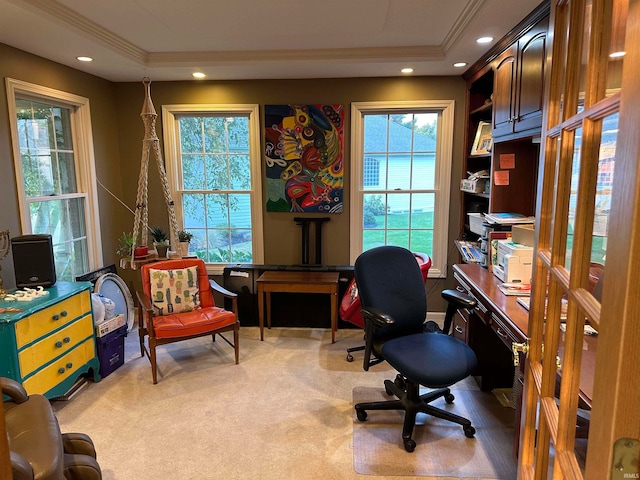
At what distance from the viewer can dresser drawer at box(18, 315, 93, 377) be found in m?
2.36

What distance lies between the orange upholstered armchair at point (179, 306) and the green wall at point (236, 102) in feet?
3.26

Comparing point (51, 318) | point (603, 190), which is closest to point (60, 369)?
point (51, 318)

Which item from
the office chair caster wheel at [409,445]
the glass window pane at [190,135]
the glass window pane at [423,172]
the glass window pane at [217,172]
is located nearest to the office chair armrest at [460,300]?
the office chair caster wheel at [409,445]

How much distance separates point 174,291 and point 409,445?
2.08m

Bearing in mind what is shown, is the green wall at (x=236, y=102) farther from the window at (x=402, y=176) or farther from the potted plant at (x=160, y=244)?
the potted plant at (x=160, y=244)

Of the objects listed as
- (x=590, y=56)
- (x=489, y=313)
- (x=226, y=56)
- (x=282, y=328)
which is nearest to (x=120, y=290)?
(x=282, y=328)

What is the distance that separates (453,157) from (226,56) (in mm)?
2228

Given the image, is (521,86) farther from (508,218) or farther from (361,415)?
(361,415)

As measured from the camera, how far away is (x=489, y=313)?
7.46 ft

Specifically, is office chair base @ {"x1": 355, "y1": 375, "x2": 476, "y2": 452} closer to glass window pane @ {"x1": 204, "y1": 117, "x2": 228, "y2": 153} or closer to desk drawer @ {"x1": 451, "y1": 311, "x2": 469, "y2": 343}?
desk drawer @ {"x1": 451, "y1": 311, "x2": 469, "y2": 343}

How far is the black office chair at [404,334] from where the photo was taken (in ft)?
7.33

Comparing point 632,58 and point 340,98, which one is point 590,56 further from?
point 340,98

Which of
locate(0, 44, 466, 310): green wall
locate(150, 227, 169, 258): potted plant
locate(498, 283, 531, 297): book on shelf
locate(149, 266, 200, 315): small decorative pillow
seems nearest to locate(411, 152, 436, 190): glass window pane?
locate(0, 44, 466, 310): green wall

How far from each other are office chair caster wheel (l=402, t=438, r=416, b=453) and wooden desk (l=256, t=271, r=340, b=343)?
4.74ft
